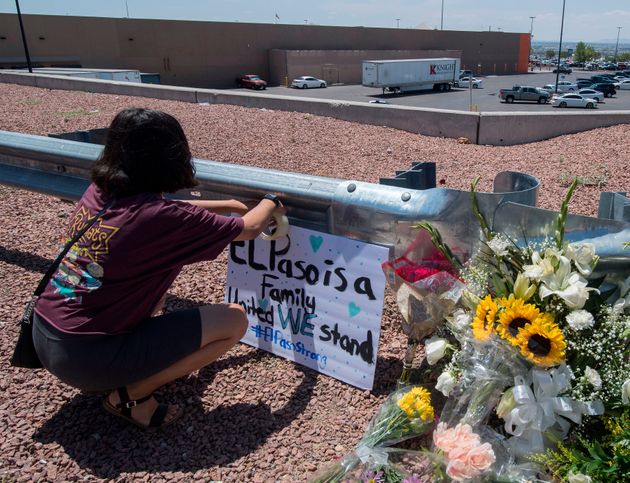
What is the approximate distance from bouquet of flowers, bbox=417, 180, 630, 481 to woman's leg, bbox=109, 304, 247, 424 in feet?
3.50

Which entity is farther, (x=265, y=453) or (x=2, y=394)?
(x=2, y=394)

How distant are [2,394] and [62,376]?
2.04 feet

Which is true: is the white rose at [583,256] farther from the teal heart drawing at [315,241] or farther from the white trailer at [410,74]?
the white trailer at [410,74]

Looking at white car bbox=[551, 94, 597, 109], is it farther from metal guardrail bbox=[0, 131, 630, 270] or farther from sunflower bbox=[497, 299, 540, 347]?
sunflower bbox=[497, 299, 540, 347]

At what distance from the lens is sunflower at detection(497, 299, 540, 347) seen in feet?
7.27

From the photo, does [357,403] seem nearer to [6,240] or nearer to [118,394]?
[118,394]

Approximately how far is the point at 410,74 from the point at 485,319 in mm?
45520

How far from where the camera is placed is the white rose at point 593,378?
2.14 metres

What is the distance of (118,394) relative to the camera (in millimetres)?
2729

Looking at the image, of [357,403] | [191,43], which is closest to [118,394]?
[357,403]

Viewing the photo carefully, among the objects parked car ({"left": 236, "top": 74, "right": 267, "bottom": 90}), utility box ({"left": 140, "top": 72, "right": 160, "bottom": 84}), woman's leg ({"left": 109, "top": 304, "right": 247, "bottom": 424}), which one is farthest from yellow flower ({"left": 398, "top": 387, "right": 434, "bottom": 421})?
parked car ({"left": 236, "top": 74, "right": 267, "bottom": 90})

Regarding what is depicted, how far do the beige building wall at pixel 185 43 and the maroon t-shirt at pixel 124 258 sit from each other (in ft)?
141

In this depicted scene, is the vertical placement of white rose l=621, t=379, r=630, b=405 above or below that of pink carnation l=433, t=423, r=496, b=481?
above

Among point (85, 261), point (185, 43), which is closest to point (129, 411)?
point (85, 261)
